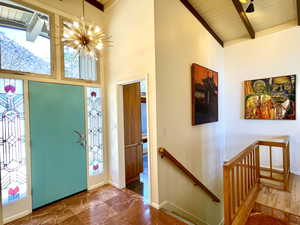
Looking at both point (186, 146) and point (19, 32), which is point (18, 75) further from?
point (186, 146)

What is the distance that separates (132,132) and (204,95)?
6.41 ft

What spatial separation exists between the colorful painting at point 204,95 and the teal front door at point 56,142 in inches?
93.3

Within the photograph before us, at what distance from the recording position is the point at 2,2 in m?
2.45

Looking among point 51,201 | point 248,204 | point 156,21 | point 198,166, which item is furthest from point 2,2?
point 248,204

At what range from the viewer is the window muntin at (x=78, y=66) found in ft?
10.1

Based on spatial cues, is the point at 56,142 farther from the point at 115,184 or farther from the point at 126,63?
the point at 126,63

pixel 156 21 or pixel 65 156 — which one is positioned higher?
pixel 156 21

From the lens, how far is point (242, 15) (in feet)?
12.1

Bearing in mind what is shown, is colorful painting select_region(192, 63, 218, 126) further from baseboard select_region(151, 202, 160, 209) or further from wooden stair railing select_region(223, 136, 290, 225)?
baseboard select_region(151, 202, 160, 209)

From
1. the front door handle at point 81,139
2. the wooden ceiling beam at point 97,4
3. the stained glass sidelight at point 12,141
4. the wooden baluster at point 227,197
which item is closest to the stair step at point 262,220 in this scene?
the wooden baluster at point 227,197

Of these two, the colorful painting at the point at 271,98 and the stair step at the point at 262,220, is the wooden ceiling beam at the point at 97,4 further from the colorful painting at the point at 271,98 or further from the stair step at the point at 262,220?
the stair step at the point at 262,220

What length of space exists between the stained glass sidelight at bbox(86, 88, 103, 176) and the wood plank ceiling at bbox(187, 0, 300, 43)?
2.92 metres

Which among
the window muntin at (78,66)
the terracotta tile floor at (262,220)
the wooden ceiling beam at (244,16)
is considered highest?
the wooden ceiling beam at (244,16)

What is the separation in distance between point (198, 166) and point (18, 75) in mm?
3848
